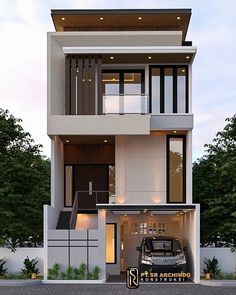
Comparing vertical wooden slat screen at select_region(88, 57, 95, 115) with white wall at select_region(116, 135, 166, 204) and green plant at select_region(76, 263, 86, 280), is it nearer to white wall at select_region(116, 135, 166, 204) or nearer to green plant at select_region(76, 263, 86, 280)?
white wall at select_region(116, 135, 166, 204)

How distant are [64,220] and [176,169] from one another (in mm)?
5468

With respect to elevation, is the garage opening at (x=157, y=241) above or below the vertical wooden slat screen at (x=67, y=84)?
below

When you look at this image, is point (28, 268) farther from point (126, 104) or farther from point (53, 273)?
point (126, 104)

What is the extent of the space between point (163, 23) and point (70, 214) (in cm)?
1006

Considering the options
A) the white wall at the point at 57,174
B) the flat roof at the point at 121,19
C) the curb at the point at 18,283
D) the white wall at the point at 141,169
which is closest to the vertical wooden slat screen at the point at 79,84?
the white wall at the point at 57,174

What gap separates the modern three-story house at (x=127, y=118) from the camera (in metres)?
25.5

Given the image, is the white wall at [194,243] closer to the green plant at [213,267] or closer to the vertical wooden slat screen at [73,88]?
the green plant at [213,267]

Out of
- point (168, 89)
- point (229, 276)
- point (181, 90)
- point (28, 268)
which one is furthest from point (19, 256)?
point (181, 90)

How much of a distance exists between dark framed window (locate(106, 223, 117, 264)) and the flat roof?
9.57 meters

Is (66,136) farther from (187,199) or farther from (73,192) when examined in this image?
(187,199)

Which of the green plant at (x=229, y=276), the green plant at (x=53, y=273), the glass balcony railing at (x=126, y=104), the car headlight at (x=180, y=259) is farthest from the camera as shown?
the glass balcony railing at (x=126, y=104)

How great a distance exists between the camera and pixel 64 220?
26.8 meters

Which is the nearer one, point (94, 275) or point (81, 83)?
point (94, 275)

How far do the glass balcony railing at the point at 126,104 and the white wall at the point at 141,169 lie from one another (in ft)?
4.76
